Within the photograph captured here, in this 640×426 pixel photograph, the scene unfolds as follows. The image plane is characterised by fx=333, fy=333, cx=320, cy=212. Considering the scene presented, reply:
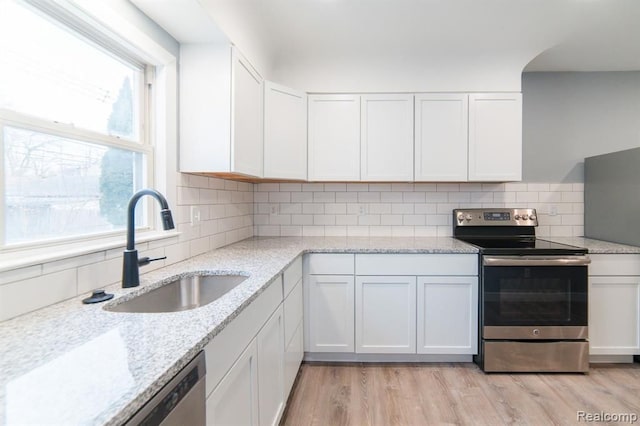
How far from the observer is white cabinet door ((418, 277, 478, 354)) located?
2432 mm

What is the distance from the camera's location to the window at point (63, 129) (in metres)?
1.10

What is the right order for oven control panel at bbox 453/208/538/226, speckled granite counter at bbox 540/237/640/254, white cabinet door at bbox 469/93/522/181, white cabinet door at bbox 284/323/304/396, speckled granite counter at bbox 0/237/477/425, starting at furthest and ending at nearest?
oven control panel at bbox 453/208/538/226 → white cabinet door at bbox 469/93/522/181 → speckled granite counter at bbox 540/237/640/254 → white cabinet door at bbox 284/323/304/396 → speckled granite counter at bbox 0/237/477/425

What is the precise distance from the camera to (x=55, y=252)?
1218 millimetres

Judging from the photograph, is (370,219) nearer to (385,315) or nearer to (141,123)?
(385,315)

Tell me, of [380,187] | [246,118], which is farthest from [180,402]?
[380,187]

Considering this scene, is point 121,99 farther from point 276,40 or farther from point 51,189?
point 276,40

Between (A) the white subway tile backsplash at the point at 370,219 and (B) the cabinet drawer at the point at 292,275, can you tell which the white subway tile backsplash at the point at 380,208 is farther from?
(B) the cabinet drawer at the point at 292,275

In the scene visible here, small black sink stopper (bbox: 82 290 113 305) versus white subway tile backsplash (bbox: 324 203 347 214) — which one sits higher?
white subway tile backsplash (bbox: 324 203 347 214)

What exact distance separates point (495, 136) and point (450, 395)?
199 cm

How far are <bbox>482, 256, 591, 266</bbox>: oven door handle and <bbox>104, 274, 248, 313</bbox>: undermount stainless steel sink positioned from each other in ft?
5.85

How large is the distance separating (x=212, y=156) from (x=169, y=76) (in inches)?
19.1

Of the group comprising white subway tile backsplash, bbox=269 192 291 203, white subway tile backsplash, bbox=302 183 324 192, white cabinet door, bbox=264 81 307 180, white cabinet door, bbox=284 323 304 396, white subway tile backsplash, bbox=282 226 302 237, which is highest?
white cabinet door, bbox=264 81 307 180

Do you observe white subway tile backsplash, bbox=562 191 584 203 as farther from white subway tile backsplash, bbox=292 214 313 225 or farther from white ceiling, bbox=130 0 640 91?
white subway tile backsplash, bbox=292 214 313 225

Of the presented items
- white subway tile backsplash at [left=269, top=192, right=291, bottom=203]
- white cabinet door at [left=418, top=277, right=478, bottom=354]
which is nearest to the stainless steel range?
white cabinet door at [left=418, top=277, right=478, bottom=354]
